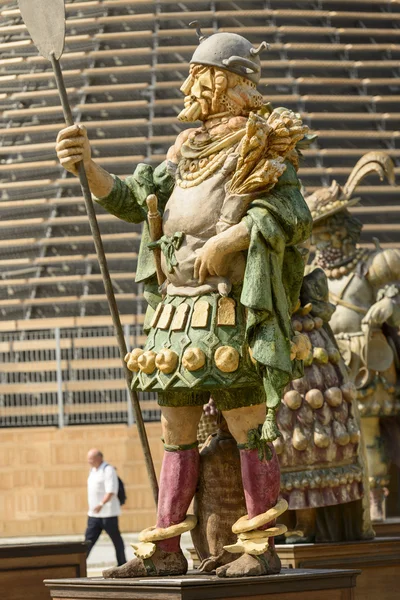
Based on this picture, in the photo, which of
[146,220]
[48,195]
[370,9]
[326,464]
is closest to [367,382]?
[326,464]

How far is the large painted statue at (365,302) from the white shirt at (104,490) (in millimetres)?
2668

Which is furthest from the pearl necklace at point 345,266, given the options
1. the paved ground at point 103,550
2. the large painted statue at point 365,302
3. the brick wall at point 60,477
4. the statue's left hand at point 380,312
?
the brick wall at point 60,477

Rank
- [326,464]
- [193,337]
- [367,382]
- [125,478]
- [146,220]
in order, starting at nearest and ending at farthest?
[193,337], [146,220], [326,464], [367,382], [125,478]

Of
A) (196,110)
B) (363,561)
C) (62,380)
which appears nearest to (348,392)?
(363,561)

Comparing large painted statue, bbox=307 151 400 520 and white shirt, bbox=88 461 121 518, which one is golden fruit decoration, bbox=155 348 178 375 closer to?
large painted statue, bbox=307 151 400 520

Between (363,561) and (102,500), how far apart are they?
20.7 ft

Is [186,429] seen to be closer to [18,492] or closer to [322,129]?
[18,492]

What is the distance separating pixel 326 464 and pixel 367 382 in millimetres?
3600

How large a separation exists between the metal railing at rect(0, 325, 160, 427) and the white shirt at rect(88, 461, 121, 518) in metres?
→ 5.29

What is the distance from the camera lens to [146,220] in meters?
6.85

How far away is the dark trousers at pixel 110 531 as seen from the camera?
13.8 m

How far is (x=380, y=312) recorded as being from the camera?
1103 centimetres

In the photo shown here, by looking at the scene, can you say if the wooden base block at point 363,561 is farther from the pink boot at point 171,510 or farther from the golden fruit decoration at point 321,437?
the pink boot at point 171,510

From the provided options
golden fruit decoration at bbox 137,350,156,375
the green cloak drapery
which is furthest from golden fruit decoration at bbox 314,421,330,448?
golden fruit decoration at bbox 137,350,156,375
